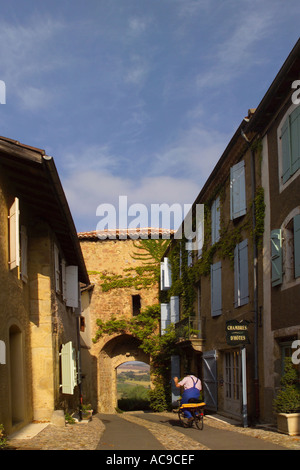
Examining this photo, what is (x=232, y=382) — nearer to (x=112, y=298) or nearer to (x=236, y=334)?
(x=236, y=334)

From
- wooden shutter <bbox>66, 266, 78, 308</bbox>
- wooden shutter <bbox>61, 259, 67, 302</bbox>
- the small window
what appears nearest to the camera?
wooden shutter <bbox>61, 259, 67, 302</bbox>

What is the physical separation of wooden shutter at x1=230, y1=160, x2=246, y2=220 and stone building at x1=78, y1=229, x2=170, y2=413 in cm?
1314

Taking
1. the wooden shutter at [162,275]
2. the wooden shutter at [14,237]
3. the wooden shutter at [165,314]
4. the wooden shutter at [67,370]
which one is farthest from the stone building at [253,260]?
the wooden shutter at [162,275]

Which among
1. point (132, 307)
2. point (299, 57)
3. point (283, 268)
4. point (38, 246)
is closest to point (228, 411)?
point (283, 268)

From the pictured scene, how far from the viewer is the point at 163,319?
25.9m

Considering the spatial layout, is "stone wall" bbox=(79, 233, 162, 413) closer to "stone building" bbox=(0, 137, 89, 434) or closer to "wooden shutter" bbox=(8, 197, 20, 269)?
"stone building" bbox=(0, 137, 89, 434)

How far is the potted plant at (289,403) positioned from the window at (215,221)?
6763mm

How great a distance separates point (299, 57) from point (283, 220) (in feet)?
10.5

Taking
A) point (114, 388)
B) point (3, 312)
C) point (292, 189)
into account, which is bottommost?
point (114, 388)

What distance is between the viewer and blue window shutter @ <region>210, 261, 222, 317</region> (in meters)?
16.8

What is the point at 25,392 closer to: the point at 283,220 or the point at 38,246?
the point at 38,246

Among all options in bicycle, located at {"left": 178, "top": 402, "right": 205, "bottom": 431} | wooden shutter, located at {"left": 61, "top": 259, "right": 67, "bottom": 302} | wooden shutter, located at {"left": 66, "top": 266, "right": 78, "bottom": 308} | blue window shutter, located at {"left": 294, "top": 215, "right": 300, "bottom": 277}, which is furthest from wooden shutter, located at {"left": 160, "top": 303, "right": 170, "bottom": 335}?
blue window shutter, located at {"left": 294, "top": 215, "right": 300, "bottom": 277}

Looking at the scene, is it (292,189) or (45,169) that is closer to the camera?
(45,169)

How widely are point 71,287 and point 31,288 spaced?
447 cm
